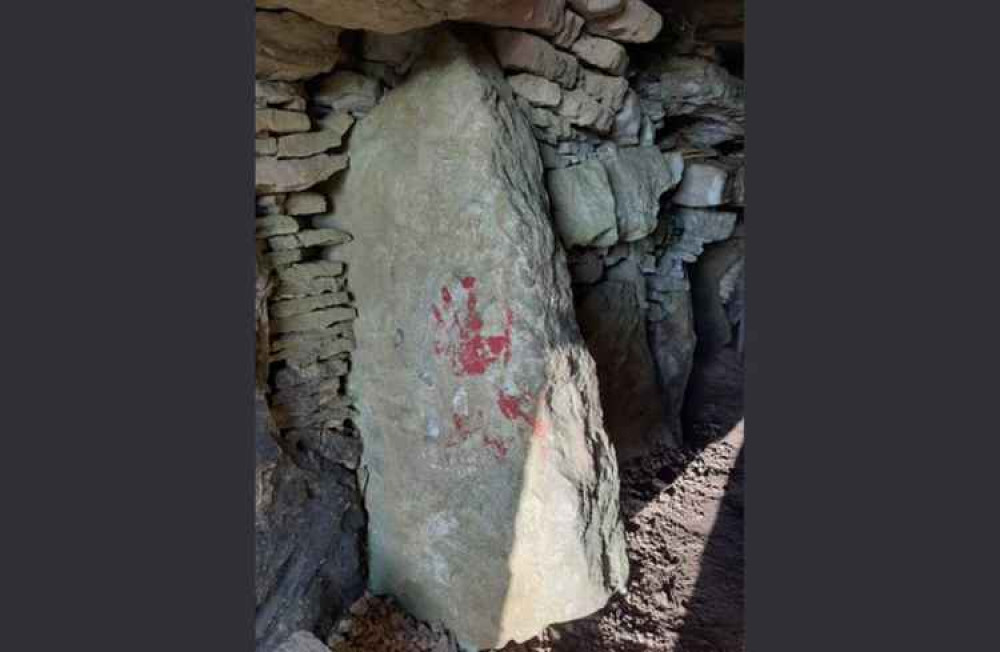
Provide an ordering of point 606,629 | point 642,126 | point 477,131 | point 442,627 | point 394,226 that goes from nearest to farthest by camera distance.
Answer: point 477,131
point 394,226
point 442,627
point 606,629
point 642,126

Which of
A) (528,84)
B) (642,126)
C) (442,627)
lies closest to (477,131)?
(528,84)

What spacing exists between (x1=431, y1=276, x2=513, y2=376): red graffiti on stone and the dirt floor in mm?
1522

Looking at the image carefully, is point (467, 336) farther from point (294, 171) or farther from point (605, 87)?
point (605, 87)

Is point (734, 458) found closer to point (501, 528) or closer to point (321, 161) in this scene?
point (501, 528)

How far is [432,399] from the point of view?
3279mm

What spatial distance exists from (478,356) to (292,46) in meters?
1.62

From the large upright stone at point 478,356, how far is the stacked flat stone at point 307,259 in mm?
121

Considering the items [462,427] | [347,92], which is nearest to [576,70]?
[347,92]

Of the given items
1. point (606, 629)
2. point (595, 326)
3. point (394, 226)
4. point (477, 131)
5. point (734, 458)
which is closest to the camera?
point (477, 131)

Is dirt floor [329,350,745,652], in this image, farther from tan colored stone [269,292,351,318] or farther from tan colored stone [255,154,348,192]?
tan colored stone [255,154,348,192]

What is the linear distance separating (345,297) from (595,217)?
A: 5.06ft

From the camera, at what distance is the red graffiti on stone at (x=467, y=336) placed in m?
3.04

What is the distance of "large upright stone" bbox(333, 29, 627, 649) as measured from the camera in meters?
3.03

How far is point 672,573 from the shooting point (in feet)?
14.5
